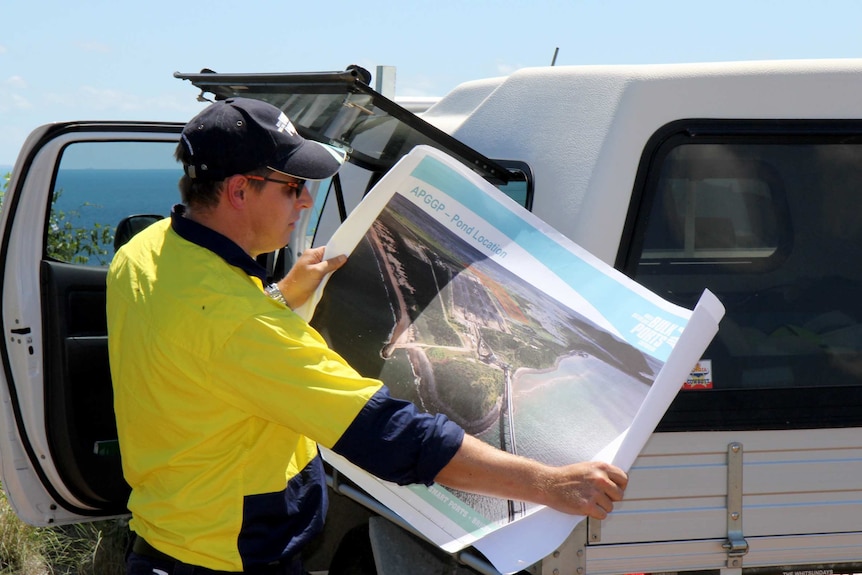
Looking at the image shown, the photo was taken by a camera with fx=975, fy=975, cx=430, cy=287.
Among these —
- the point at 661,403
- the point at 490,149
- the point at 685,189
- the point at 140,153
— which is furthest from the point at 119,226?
the point at 661,403

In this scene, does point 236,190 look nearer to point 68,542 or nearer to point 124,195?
point 68,542

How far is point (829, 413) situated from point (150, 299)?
1822 mm

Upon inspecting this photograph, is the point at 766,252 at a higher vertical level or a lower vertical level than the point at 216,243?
lower

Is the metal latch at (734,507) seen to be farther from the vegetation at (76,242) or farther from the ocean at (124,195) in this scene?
the ocean at (124,195)

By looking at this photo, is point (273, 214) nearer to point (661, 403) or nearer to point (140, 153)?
point (661, 403)

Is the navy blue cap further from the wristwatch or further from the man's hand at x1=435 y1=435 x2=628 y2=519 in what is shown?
the man's hand at x1=435 y1=435 x2=628 y2=519

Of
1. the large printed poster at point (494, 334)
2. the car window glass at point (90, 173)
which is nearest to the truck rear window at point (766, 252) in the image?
the large printed poster at point (494, 334)

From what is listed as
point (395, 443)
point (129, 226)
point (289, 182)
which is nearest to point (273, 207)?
point (289, 182)

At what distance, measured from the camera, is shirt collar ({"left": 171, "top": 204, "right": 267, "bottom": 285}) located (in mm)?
2004

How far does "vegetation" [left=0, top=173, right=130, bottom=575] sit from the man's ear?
3.11 metres

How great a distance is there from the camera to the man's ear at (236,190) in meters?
2.00

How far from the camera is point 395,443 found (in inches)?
72.6

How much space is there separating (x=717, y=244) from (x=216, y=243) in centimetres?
146

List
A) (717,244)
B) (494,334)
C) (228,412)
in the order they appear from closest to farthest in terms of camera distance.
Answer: (228,412) < (494,334) < (717,244)
